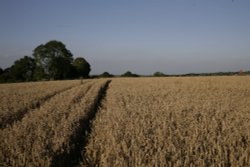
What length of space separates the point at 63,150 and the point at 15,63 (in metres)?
69.9

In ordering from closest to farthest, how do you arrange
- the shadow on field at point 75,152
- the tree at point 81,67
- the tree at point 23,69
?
the shadow on field at point 75,152 < the tree at point 23,69 < the tree at point 81,67

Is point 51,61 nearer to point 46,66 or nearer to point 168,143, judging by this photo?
point 46,66

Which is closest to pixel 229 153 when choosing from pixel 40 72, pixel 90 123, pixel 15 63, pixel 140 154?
pixel 140 154

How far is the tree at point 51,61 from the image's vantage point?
62.0 metres

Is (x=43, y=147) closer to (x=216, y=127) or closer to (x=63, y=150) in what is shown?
(x=63, y=150)

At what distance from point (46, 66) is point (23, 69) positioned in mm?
9696

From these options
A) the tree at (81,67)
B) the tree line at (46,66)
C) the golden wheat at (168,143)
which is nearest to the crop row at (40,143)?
the golden wheat at (168,143)

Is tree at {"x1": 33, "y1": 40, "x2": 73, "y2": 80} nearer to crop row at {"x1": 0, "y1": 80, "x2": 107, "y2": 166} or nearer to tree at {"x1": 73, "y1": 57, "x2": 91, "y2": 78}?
tree at {"x1": 73, "y1": 57, "x2": 91, "y2": 78}

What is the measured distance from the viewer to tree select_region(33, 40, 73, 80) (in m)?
62.0

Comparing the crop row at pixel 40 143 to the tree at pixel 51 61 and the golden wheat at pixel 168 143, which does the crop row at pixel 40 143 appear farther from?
the tree at pixel 51 61

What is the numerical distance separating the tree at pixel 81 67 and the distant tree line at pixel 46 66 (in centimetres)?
126

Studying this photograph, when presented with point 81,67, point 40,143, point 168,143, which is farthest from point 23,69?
point 168,143

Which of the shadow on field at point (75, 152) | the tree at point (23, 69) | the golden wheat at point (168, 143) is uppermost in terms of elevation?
the tree at point (23, 69)

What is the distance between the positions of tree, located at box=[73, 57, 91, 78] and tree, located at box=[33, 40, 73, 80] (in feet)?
30.4
